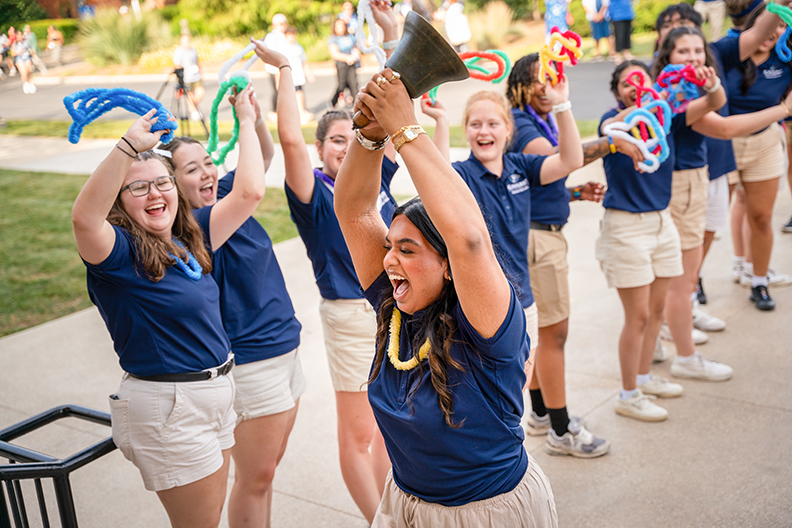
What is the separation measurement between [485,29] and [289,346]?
21.9m

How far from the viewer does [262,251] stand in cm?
282

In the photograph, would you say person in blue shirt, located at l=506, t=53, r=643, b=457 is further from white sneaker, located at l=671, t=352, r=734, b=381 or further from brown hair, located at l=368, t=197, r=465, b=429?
brown hair, located at l=368, t=197, r=465, b=429

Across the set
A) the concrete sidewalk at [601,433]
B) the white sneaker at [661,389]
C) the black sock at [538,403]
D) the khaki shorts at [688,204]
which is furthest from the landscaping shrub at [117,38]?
the white sneaker at [661,389]

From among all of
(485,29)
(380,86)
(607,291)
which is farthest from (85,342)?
(485,29)

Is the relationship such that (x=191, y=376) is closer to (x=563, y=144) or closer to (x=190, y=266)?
(x=190, y=266)

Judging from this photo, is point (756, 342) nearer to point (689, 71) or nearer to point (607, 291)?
point (607, 291)

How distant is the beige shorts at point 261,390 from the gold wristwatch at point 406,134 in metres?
1.50

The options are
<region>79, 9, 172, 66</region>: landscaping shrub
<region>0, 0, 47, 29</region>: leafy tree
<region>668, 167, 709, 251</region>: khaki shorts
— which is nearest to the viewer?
<region>0, 0, 47, 29</region>: leafy tree

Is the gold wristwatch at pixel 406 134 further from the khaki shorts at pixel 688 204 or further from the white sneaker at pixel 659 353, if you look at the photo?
the white sneaker at pixel 659 353

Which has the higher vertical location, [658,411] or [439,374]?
[439,374]

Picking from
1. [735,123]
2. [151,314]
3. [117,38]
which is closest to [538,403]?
[735,123]

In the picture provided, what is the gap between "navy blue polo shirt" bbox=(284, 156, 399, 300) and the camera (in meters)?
2.91

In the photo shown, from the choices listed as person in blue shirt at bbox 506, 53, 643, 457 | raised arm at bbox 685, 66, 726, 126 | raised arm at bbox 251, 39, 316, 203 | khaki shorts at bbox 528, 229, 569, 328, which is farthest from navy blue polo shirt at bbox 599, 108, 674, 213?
raised arm at bbox 251, 39, 316, 203

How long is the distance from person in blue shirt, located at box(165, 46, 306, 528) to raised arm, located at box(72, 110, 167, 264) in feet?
1.74
